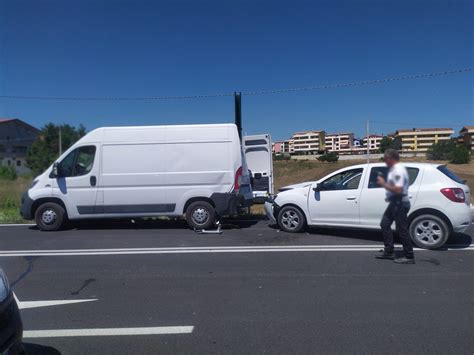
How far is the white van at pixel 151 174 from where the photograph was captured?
1009cm

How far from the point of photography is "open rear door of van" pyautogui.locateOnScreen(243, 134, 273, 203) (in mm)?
14336

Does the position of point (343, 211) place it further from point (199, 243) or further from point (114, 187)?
point (114, 187)

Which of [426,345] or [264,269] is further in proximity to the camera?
[264,269]

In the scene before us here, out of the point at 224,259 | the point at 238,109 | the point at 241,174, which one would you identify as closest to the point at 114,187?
the point at 241,174

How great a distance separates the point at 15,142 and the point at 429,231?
2741 inches

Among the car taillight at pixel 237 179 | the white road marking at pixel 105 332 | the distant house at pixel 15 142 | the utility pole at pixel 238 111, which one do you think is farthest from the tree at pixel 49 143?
the white road marking at pixel 105 332

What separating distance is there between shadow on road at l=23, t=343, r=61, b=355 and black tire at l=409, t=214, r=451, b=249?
20.0 ft

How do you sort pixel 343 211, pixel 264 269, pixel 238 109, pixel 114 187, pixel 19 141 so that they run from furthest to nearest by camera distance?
pixel 19 141, pixel 238 109, pixel 114 187, pixel 343 211, pixel 264 269

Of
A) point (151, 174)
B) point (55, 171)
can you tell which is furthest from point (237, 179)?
point (55, 171)

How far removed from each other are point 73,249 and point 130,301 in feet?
11.9

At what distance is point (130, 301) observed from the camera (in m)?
5.09

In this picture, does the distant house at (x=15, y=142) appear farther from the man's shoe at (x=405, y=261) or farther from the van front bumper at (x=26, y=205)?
the man's shoe at (x=405, y=261)

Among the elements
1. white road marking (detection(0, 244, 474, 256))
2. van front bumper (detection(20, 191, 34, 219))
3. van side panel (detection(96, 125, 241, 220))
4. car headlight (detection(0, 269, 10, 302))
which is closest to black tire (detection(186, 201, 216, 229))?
van side panel (detection(96, 125, 241, 220))

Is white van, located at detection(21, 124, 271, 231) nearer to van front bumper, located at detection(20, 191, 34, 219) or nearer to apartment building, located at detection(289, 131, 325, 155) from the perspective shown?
van front bumper, located at detection(20, 191, 34, 219)
